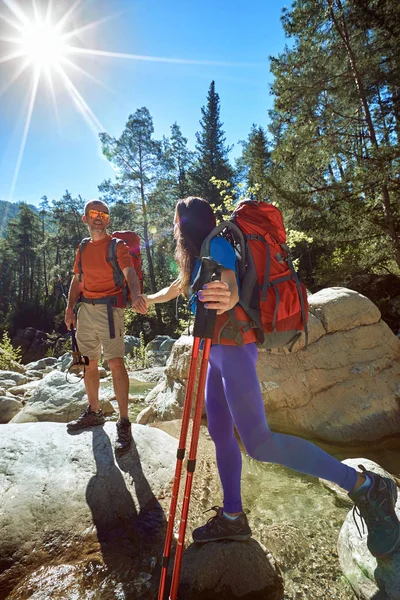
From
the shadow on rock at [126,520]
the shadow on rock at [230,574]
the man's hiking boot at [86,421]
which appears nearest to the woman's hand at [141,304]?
the shadow on rock at [126,520]

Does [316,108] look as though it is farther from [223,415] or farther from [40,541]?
[40,541]

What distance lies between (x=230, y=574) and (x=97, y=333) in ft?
7.84

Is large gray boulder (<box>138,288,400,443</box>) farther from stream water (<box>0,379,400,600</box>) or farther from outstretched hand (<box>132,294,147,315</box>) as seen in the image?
outstretched hand (<box>132,294,147,315</box>)

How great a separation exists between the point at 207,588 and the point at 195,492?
964 mm

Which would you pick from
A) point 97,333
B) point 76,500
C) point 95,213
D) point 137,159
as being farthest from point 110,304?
point 137,159

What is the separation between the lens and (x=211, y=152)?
25.8 metres

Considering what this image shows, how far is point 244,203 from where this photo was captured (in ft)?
6.93

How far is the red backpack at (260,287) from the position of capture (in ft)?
6.00

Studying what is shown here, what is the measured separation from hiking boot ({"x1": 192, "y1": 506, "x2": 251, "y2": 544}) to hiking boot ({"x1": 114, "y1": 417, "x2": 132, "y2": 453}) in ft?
3.87

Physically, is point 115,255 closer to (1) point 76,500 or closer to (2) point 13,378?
(1) point 76,500

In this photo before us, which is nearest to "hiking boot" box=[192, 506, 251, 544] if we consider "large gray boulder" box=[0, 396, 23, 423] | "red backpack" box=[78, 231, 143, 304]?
"red backpack" box=[78, 231, 143, 304]

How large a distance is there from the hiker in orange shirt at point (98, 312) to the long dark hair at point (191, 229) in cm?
130

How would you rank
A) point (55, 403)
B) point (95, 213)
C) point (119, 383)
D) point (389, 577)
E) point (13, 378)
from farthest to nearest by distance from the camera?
point (13, 378) < point (55, 403) < point (95, 213) < point (119, 383) < point (389, 577)

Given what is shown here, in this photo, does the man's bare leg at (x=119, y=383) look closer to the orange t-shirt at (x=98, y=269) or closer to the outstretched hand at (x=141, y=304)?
the orange t-shirt at (x=98, y=269)
